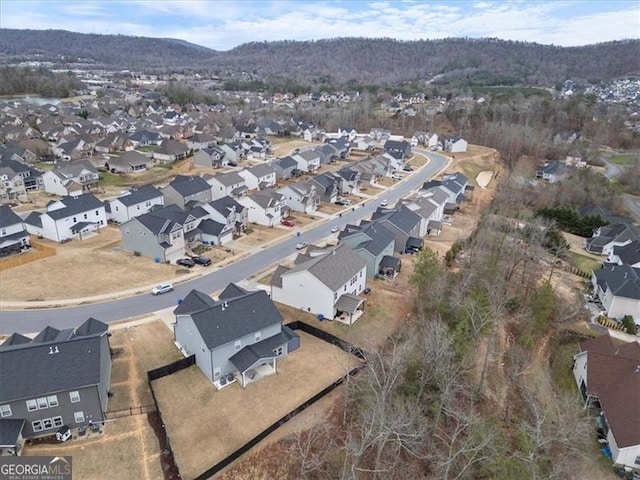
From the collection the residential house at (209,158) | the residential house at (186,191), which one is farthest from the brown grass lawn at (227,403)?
the residential house at (209,158)

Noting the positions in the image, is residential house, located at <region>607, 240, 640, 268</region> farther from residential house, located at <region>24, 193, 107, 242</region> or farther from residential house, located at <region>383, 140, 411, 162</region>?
residential house, located at <region>24, 193, 107, 242</region>

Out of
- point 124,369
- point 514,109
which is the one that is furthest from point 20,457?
point 514,109

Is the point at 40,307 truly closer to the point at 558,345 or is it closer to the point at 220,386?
the point at 220,386

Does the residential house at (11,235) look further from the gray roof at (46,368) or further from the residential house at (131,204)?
the gray roof at (46,368)

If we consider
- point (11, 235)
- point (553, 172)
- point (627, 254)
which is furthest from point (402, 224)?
point (553, 172)

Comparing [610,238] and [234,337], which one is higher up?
[234,337]

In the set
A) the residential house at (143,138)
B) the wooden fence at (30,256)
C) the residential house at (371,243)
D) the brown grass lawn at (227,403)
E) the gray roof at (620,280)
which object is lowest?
the brown grass lawn at (227,403)

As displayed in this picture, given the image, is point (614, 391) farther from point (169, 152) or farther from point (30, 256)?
point (169, 152)
